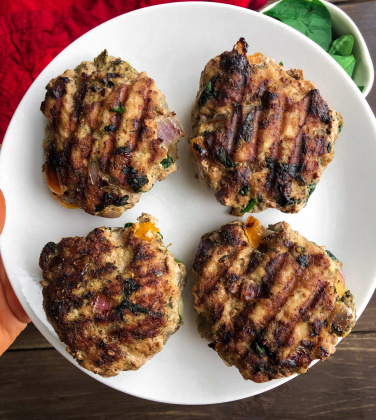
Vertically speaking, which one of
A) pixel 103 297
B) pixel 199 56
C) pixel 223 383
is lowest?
pixel 223 383

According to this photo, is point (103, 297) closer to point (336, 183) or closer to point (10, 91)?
point (336, 183)

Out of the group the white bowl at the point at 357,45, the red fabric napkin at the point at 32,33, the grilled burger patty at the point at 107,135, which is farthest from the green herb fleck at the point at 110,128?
the white bowl at the point at 357,45

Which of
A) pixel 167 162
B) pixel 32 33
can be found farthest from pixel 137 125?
pixel 32 33

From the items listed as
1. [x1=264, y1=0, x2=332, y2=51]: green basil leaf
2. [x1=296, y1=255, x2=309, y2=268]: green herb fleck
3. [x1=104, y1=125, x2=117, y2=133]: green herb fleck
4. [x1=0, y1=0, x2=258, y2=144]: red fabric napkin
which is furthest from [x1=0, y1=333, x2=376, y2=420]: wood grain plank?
[x1=264, y1=0, x2=332, y2=51]: green basil leaf

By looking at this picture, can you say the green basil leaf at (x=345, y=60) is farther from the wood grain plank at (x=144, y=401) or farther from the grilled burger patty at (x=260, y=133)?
the wood grain plank at (x=144, y=401)

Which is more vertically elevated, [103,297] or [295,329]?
[103,297]

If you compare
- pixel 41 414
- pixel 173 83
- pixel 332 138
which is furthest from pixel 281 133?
pixel 41 414

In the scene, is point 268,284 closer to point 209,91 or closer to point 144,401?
point 209,91
